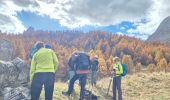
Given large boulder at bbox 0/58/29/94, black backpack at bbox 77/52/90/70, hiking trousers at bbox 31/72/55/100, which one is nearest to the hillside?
large boulder at bbox 0/58/29/94

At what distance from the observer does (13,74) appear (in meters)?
18.7

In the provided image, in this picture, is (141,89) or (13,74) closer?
(13,74)

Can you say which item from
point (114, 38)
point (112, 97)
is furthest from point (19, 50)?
point (112, 97)

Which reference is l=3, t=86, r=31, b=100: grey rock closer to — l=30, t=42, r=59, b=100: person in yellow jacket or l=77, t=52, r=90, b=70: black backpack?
l=30, t=42, r=59, b=100: person in yellow jacket

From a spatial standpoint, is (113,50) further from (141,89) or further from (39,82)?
(39,82)

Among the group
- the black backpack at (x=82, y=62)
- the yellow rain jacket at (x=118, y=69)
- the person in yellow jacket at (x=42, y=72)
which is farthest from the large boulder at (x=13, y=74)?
the yellow rain jacket at (x=118, y=69)

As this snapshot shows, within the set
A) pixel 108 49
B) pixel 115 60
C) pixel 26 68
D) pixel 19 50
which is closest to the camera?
pixel 26 68

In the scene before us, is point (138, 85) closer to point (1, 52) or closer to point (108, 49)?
point (1, 52)

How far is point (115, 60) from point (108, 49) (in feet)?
480

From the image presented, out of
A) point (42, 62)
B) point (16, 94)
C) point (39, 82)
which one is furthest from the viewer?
point (16, 94)

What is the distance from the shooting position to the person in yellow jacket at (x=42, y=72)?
42.9ft

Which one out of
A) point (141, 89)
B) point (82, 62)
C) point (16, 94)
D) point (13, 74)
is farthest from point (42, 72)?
point (141, 89)

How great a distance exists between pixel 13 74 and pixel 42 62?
5.89m

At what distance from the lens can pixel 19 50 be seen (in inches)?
4596
